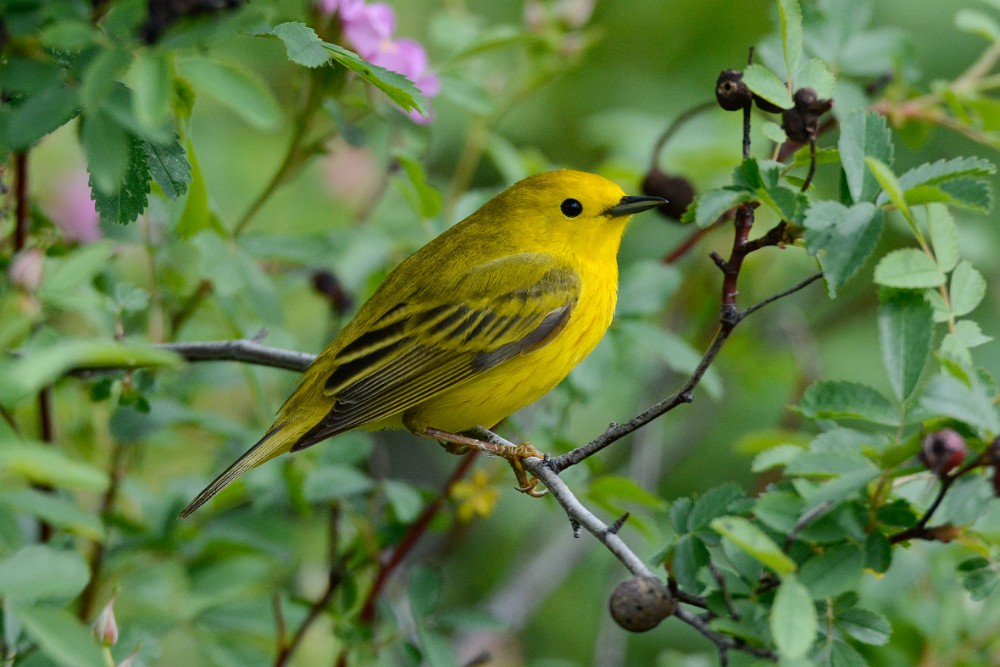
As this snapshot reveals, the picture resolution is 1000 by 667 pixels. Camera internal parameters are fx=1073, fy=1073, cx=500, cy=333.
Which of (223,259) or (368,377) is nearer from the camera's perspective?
(223,259)

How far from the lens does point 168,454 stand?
4.56 metres

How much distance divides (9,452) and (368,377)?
1961mm

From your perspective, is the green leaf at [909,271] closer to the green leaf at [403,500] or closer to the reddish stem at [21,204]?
the green leaf at [403,500]

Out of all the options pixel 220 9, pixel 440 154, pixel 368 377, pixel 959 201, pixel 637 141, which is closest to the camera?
pixel 220 9

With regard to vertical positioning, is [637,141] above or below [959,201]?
below

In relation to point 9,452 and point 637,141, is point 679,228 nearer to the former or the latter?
point 637,141

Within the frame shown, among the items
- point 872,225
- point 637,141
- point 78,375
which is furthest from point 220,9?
point 637,141

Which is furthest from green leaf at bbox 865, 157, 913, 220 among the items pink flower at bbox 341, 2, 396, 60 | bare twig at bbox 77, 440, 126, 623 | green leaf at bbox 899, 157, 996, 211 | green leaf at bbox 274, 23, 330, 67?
bare twig at bbox 77, 440, 126, 623

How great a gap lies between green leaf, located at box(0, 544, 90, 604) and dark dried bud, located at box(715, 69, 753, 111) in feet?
4.95

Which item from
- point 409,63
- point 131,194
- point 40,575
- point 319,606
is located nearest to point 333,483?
point 319,606

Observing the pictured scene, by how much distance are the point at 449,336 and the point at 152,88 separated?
1988 mm

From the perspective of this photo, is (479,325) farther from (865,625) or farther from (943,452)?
(943,452)

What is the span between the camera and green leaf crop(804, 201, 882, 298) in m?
2.09

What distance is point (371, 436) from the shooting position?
4.34 m
